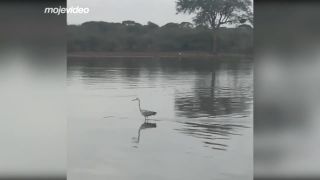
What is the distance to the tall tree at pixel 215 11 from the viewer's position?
4.69m

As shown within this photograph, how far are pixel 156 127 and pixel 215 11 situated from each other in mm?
1306

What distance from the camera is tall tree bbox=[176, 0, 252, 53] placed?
4.69m

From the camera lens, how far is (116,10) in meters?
4.71

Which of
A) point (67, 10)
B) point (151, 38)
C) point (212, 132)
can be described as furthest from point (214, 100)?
point (67, 10)

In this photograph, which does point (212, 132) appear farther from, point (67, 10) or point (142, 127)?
point (67, 10)

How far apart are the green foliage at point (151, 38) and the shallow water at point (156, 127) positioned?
0.13 meters

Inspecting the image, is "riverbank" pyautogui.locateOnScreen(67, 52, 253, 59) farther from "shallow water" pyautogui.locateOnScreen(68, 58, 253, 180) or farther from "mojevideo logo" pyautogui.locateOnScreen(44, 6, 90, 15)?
"mojevideo logo" pyautogui.locateOnScreen(44, 6, 90, 15)

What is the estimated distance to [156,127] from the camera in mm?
4781

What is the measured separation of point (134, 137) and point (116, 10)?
128 centimetres

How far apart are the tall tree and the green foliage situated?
0.06 metres

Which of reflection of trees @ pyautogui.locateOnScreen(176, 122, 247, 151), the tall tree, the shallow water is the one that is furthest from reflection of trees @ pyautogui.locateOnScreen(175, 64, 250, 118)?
the tall tree

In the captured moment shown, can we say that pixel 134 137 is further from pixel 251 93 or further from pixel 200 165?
pixel 251 93

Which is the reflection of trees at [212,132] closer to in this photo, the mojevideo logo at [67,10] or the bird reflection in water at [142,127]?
the bird reflection in water at [142,127]

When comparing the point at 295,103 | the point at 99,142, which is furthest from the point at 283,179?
the point at 99,142
